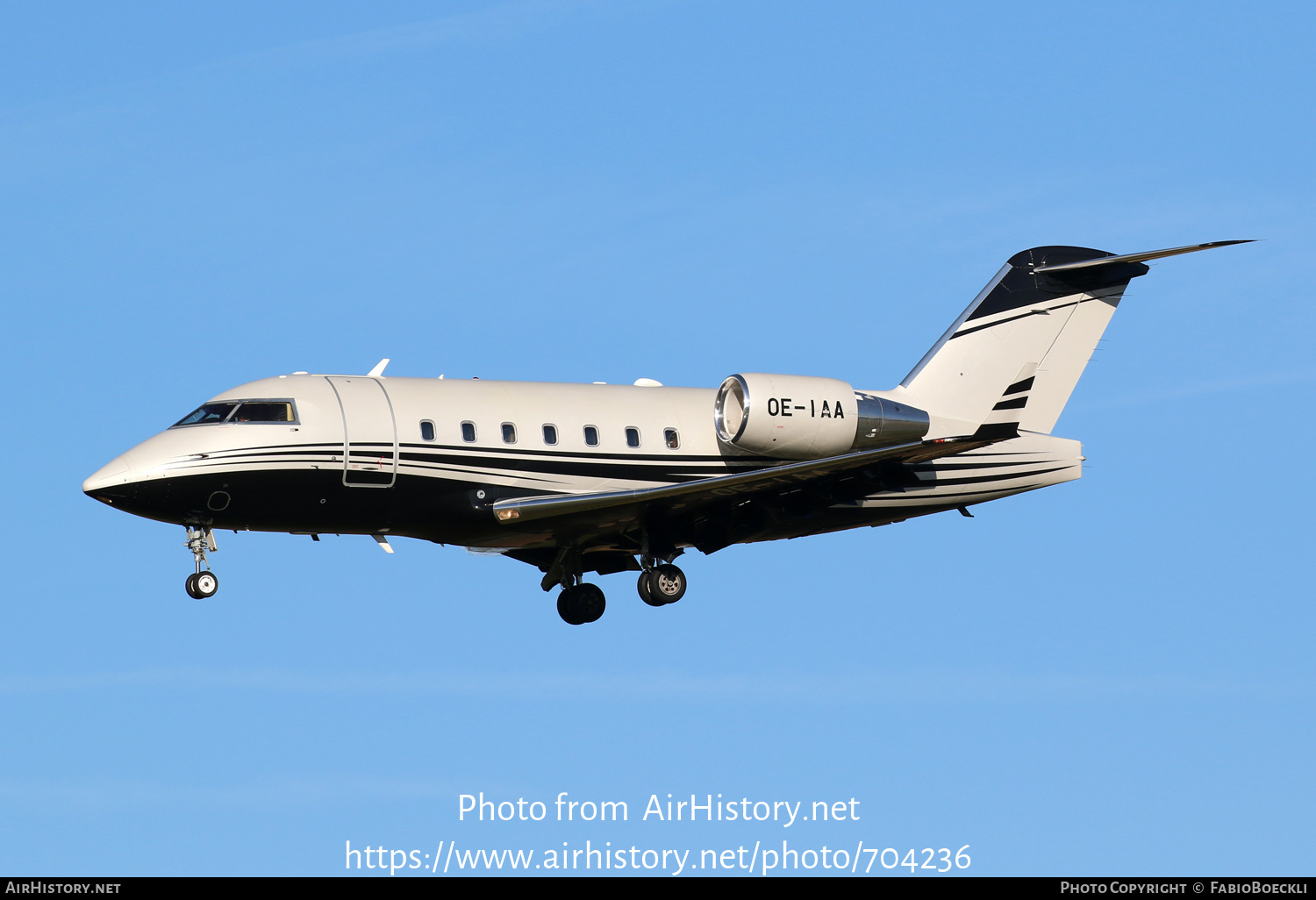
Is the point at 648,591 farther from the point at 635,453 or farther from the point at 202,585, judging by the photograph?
the point at 202,585

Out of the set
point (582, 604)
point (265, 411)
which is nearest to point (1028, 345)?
point (582, 604)

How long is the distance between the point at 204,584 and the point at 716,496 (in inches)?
354

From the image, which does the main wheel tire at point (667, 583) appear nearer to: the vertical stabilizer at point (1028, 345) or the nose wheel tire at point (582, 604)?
the nose wheel tire at point (582, 604)

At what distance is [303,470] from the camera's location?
30.2m

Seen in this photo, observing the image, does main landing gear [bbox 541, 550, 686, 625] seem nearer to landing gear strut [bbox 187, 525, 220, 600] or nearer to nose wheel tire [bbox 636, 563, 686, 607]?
nose wheel tire [bbox 636, 563, 686, 607]

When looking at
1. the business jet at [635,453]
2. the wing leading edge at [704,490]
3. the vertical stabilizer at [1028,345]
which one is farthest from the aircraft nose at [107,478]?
the vertical stabilizer at [1028,345]

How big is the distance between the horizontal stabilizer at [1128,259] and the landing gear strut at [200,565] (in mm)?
17275

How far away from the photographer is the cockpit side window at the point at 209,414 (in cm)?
3058

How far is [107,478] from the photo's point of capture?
29422 millimetres

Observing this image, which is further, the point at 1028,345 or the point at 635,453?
the point at 1028,345

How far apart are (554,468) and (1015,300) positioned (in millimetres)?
10656
